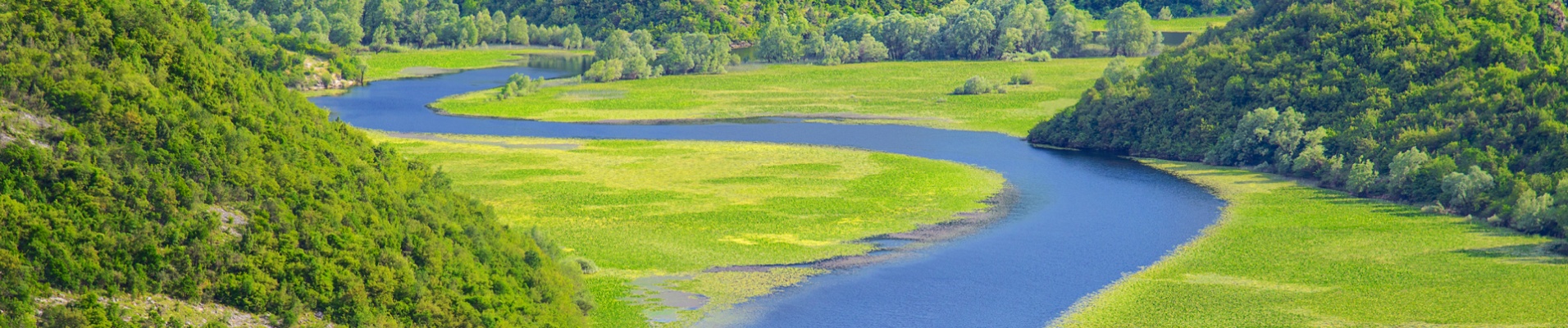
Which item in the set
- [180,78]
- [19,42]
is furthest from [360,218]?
[19,42]

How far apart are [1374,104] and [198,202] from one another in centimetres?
8359

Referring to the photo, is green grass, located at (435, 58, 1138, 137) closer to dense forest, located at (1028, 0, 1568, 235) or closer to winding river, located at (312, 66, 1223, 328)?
winding river, located at (312, 66, 1223, 328)

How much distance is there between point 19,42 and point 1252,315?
4568cm

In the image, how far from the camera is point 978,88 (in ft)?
584

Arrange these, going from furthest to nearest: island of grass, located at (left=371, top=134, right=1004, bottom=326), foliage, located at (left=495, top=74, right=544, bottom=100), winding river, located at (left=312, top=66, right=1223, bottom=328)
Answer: foliage, located at (left=495, top=74, right=544, bottom=100) < island of grass, located at (left=371, top=134, right=1004, bottom=326) < winding river, located at (left=312, top=66, right=1223, bottom=328)

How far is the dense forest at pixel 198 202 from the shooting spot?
4981cm

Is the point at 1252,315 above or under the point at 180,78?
under

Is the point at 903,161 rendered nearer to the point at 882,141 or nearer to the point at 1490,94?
the point at 882,141

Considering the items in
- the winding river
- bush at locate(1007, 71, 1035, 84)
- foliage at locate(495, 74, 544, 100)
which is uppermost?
the winding river

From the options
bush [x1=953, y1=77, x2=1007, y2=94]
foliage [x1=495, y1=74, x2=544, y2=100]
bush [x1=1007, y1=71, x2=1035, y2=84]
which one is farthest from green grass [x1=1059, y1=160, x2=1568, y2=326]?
foliage [x1=495, y1=74, x2=544, y2=100]

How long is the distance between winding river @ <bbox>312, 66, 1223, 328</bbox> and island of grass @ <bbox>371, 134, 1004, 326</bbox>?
3102 mm

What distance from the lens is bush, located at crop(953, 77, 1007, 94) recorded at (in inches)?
7008

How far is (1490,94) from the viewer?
4230 inches

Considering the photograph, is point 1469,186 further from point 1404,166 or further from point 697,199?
point 697,199
